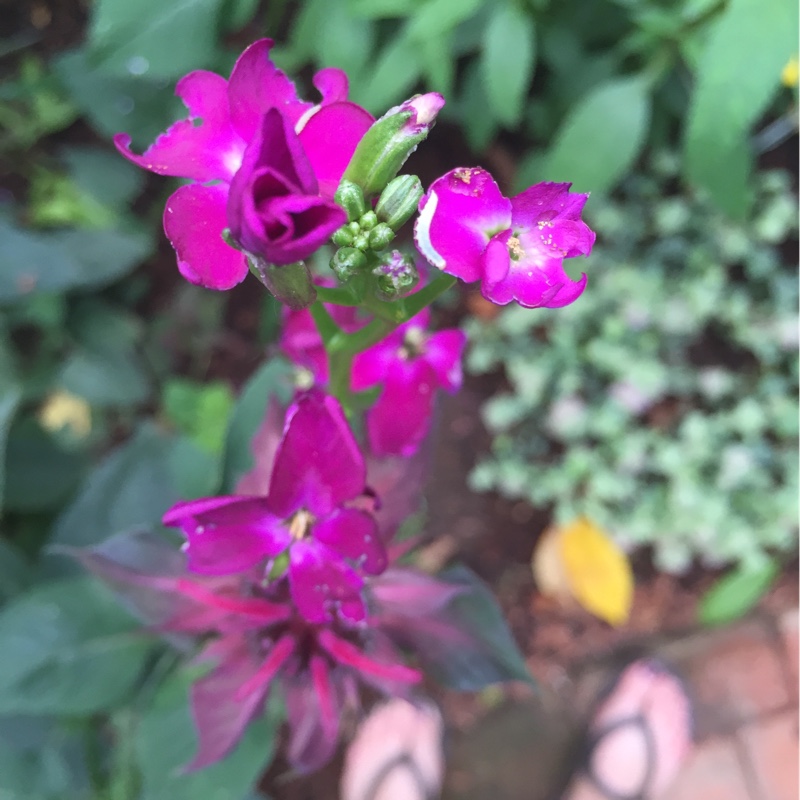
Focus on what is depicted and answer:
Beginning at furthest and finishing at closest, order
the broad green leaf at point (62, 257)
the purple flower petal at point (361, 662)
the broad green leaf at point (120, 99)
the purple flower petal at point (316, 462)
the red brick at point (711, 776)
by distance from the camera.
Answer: the red brick at point (711, 776) → the broad green leaf at point (120, 99) → the broad green leaf at point (62, 257) → the purple flower petal at point (361, 662) → the purple flower petal at point (316, 462)

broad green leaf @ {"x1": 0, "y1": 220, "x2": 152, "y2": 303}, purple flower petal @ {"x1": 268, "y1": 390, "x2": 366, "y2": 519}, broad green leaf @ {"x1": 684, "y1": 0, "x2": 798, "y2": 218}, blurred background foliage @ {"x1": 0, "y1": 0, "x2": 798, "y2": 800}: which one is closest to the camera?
purple flower petal @ {"x1": 268, "y1": 390, "x2": 366, "y2": 519}

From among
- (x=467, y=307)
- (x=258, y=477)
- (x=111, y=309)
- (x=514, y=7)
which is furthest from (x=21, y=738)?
(x=514, y=7)

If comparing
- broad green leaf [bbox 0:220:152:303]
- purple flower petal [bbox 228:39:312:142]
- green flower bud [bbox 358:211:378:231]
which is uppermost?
purple flower petal [bbox 228:39:312:142]

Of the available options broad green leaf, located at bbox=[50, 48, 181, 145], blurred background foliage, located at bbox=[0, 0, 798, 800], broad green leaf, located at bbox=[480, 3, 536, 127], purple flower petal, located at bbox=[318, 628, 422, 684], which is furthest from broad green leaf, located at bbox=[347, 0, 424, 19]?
purple flower petal, located at bbox=[318, 628, 422, 684]

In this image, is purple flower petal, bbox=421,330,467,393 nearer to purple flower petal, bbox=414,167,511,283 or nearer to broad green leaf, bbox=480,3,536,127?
purple flower petal, bbox=414,167,511,283

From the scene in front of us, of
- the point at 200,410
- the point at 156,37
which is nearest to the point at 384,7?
the point at 156,37

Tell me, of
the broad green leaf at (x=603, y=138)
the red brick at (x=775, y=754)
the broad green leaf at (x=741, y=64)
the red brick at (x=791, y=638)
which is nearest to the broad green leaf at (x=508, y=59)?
the broad green leaf at (x=603, y=138)

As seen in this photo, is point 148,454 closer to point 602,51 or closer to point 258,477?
point 258,477

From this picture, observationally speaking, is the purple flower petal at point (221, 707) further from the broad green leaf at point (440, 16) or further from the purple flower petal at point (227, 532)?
the broad green leaf at point (440, 16)
